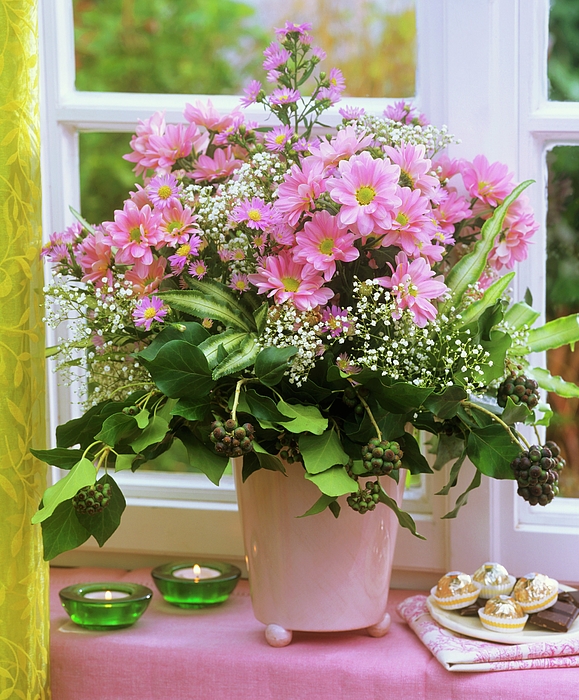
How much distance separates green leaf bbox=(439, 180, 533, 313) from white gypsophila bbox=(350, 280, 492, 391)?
0.05 m

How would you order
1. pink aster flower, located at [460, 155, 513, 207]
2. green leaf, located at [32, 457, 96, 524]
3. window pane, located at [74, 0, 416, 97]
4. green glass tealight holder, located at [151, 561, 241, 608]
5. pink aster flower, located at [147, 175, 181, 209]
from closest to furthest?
green leaf, located at [32, 457, 96, 524] → pink aster flower, located at [147, 175, 181, 209] → pink aster flower, located at [460, 155, 513, 207] → green glass tealight holder, located at [151, 561, 241, 608] → window pane, located at [74, 0, 416, 97]

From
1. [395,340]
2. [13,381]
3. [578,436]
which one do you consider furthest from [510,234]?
[13,381]

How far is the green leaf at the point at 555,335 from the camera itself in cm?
95

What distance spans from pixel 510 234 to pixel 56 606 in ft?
2.54

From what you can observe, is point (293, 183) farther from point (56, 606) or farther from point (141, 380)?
point (56, 606)

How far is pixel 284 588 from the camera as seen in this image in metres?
0.89

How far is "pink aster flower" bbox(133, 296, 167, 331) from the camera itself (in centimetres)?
79

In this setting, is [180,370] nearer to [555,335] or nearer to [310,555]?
[310,555]

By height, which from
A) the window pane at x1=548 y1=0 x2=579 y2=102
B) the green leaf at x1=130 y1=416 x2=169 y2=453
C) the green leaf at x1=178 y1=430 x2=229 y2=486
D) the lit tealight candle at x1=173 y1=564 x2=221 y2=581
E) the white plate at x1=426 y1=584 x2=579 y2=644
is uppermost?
the window pane at x1=548 y1=0 x2=579 y2=102

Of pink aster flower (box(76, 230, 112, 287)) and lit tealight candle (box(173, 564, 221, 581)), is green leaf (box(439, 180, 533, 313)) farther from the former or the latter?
lit tealight candle (box(173, 564, 221, 581))

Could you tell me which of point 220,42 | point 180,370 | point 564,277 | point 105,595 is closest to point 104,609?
point 105,595

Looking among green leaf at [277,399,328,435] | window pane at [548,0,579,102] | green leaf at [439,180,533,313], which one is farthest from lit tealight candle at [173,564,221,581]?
window pane at [548,0,579,102]

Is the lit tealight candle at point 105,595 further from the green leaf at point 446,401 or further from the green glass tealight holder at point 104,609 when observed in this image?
the green leaf at point 446,401

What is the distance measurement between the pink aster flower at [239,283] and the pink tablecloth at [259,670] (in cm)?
42
